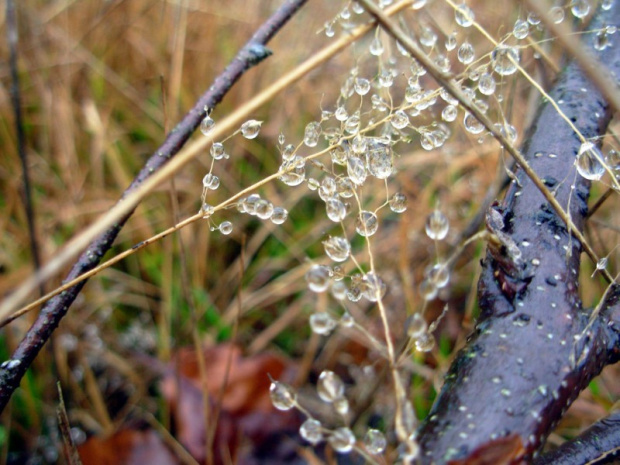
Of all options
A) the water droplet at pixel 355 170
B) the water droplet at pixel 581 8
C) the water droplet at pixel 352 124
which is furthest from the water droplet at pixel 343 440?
the water droplet at pixel 581 8

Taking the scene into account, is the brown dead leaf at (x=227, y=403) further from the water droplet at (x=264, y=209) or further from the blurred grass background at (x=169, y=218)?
the water droplet at (x=264, y=209)

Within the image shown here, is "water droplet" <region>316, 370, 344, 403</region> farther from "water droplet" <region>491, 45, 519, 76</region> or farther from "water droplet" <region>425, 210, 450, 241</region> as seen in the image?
"water droplet" <region>491, 45, 519, 76</region>

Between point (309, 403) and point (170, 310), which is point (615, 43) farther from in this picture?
point (170, 310)

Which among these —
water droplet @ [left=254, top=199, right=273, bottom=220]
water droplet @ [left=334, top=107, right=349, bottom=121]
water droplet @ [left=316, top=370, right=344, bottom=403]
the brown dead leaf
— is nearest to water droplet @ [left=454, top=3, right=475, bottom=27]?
water droplet @ [left=334, top=107, right=349, bottom=121]

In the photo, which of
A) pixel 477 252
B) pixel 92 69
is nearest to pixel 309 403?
pixel 477 252

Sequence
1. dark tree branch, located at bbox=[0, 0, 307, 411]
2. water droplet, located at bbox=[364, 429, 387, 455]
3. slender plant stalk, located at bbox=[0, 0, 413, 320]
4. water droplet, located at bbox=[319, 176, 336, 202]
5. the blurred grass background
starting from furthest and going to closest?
the blurred grass background → water droplet, located at bbox=[319, 176, 336, 202] → dark tree branch, located at bbox=[0, 0, 307, 411] → water droplet, located at bbox=[364, 429, 387, 455] → slender plant stalk, located at bbox=[0, 0, 413, 320]

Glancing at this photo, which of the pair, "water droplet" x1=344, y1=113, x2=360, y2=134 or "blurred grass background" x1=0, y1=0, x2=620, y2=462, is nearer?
"water droplet" x1=344, y1=113, x2=360, y2=134

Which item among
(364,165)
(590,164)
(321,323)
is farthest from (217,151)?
(590,164)
